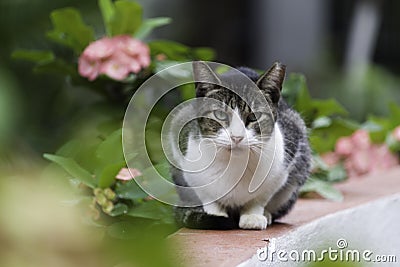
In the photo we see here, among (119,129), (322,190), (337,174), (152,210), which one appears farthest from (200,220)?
(337,174)

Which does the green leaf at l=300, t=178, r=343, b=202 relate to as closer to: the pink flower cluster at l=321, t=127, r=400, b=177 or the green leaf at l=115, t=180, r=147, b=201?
the pink flower cluster at l=321, t=127, r=400, b=177

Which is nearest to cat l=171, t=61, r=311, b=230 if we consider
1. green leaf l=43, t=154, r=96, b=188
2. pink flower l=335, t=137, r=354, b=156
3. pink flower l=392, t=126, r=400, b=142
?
green leaf l=43, t=154, r=96, b=188

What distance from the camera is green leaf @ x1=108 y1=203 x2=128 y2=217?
1.10 meters

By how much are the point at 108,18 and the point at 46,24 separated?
15 centimetres

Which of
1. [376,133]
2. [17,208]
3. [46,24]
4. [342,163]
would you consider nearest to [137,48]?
[46,24]

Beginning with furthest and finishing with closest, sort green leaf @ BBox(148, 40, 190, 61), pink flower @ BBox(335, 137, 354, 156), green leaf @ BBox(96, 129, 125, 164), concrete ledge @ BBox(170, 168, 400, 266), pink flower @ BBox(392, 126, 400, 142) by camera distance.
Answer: pink flower @ BBox(392, 126, 400, 142), pink flower @ BBox(335, 137, 354, 156), green leaf @ BBox(148, 40, 190, 61), green leaf @ BBox(96, 129, 125, 164), concrete ledge @ BBox(170, 168, 400, 266)

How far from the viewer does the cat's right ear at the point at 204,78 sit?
1034 millimetres

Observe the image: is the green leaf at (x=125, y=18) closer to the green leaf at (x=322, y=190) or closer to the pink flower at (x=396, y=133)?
the green leaf at (x=322, y=190)

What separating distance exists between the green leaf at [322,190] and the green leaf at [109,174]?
0.50 metres

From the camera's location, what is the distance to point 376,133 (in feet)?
6.31

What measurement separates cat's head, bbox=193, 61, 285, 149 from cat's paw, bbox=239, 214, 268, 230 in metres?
0.13

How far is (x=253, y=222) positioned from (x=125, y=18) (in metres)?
0.60

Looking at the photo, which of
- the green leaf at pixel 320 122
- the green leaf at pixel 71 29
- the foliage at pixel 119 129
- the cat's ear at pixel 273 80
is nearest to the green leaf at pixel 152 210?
the foliage at pixel 119 129

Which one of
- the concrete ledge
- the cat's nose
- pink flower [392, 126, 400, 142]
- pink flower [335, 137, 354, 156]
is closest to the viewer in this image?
the concrete ledge
